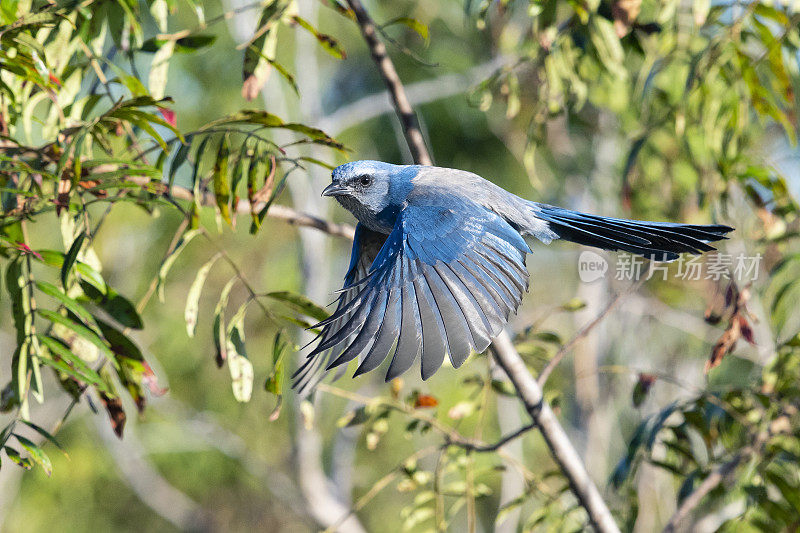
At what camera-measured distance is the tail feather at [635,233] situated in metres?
2.34

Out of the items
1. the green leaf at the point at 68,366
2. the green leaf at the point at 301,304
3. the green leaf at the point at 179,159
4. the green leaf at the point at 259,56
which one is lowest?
the green leaf at the point at 301,304

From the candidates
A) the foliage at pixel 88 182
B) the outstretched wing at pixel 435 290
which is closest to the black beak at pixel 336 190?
the outstretched wing at pixel 435 290

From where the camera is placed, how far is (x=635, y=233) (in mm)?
2412

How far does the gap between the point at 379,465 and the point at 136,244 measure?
4.49 metres

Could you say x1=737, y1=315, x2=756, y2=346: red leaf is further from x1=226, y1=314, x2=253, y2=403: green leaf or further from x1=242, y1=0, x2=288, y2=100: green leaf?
x1=242, y1=0, x2=288, y2=100: green leaf

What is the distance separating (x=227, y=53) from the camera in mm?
9719

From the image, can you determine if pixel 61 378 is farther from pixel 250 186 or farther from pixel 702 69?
pixel 702 69

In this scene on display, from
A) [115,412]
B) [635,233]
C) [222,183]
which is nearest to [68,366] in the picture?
[115,412]

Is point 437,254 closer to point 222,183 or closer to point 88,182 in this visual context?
point 222,183

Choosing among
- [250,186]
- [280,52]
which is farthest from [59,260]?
[280,52]

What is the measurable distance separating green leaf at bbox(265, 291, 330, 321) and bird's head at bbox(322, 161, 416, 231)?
0.58 meters

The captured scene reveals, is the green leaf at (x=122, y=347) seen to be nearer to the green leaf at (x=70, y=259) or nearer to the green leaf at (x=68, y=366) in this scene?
the green leaf at (x=68, y=366)

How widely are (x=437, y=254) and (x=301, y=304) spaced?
41 cm

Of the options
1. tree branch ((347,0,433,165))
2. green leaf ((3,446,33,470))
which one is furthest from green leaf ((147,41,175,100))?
green leaf ((3,446,33,470))
